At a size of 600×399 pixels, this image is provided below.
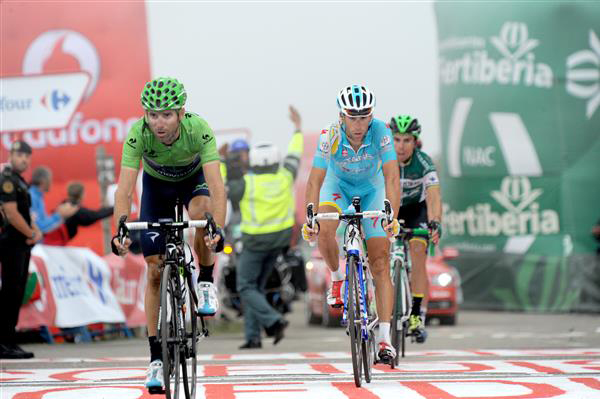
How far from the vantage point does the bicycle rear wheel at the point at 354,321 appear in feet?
29.7

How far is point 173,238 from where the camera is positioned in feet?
27.0

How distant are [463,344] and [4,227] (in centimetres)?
503

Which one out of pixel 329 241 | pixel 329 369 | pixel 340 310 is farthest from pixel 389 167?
pixel 340 310

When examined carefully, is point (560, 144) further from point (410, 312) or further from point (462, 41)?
point (410, 312)

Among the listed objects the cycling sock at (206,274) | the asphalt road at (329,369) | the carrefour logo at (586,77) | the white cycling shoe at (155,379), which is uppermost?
the carrefour logo at (586,77)

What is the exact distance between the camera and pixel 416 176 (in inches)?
472

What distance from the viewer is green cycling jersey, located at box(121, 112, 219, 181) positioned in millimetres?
8484

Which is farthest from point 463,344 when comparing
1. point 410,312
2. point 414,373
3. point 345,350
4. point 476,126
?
point 476,126

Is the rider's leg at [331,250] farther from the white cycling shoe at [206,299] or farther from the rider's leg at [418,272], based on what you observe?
the rider's leg at [418,272]

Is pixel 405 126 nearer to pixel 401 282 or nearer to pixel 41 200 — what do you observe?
pixel 401 282

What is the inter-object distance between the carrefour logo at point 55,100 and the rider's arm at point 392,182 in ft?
25.4

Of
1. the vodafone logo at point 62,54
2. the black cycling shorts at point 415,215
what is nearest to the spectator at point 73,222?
the vodafone logo at point 62,54

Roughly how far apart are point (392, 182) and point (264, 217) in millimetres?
5300

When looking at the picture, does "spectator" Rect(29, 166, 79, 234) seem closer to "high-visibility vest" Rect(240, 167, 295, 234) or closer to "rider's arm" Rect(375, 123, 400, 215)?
"high-visibility vest" Rect(240, 167, 295, 234)
